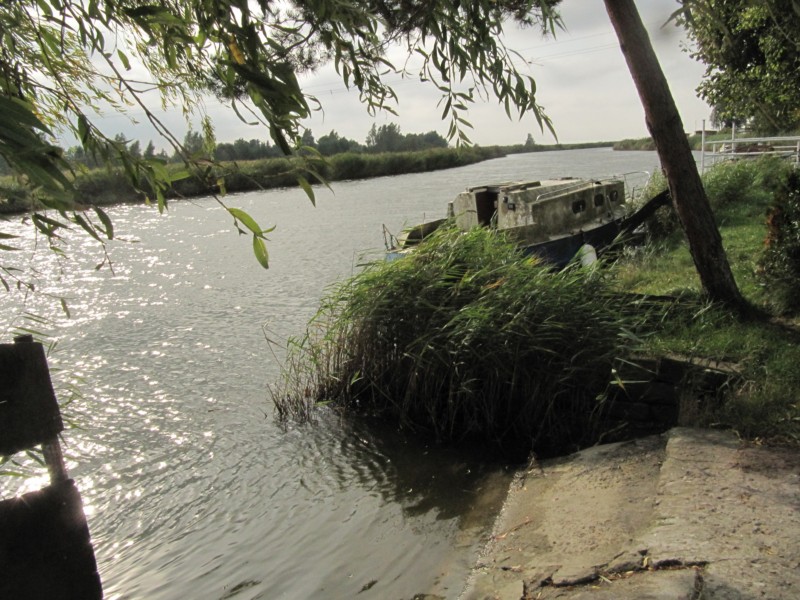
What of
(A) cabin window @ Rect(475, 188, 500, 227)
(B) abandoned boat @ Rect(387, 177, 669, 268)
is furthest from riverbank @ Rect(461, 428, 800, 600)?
(A) cabin window @ Rect(475, 188, 500, 227)

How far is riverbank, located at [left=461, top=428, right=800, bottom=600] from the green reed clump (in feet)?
2.93

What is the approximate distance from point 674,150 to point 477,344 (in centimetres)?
261

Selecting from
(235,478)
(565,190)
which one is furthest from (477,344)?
(565,190)

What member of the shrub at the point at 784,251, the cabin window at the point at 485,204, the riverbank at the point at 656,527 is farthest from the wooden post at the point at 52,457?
the cabin window at the point at 485,204

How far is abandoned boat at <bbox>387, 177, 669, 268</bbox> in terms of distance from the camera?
11070 mm

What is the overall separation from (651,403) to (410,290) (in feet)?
7.91

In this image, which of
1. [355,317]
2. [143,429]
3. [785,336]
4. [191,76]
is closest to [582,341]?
[785,336]

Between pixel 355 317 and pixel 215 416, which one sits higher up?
pixel 355 317

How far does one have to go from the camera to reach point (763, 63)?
15.1m

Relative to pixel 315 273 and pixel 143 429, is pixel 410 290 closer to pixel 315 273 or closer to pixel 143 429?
pixel 143 429

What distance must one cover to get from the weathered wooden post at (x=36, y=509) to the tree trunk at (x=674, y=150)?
5.46 m

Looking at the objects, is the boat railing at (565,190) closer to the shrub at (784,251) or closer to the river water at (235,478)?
the river water at (235,478)

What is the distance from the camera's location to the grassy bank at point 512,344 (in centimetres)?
543

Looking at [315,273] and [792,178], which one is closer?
[792,178]
